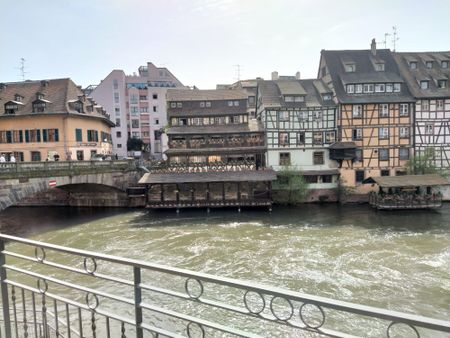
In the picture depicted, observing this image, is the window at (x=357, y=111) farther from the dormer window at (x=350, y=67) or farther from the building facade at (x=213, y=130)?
the building facade at (x=213, y=130)

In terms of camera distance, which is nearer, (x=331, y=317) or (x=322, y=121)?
(x=331, y=317)

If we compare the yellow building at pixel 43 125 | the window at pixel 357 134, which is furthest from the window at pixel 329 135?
the yellow building at pixel 43 125

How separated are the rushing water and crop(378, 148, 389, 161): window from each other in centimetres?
662

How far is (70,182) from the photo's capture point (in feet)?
81.3

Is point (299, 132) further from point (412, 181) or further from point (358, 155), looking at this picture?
point (412, 181)

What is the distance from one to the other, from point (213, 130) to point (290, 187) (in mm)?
9063

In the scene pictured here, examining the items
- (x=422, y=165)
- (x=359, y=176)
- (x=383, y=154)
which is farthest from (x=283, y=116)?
(x=422, y=165)

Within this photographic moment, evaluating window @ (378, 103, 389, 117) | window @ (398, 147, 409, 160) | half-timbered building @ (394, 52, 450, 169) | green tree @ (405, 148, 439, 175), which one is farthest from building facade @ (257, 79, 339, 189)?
half-timbered building @ (394, 52, 450, 169)

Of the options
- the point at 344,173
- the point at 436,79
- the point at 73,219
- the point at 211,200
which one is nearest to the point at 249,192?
the point at 211,200

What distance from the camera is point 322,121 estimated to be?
32.4 meters

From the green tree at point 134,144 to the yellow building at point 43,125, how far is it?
17944 mm

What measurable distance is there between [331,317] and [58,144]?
29.8 meters

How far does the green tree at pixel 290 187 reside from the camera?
29438mm

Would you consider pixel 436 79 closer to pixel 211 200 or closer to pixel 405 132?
pixel 405 132
